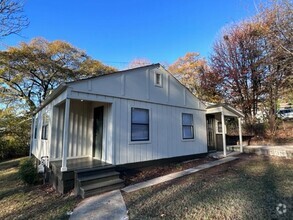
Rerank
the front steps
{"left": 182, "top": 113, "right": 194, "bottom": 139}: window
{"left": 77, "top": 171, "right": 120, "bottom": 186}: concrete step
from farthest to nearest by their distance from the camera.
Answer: {"left": 182, "top": 113, "right": 194, "bottom": 139}: window → {"left": 77, "top": 171, "right": 120, "bottom": 186}: concrete step → the front steps

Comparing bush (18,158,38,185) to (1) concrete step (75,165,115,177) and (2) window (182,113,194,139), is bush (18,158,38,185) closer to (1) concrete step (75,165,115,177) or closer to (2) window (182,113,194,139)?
(1) concrete step (75,165,115,177)

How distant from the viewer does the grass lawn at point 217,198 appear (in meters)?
3.46

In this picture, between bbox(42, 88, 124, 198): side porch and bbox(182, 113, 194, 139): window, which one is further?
bbox(182, 113, 194, 139): window

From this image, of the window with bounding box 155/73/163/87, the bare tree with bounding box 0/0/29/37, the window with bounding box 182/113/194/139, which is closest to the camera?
the bare tree with bounding box 0/0/29/37

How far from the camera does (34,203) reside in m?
4.70

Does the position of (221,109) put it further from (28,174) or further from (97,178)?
(28,174)

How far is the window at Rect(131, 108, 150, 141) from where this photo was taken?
715 cm

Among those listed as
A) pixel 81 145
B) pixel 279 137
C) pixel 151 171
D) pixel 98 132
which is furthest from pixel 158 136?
pixel 279 137

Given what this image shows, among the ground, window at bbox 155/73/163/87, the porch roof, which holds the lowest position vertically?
the ground

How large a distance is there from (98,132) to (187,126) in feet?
14.2

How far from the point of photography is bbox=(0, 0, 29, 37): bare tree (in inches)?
215

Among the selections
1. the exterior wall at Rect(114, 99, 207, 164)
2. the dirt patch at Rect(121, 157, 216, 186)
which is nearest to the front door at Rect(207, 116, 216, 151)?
the exterior wall at Rect(114, 99, 207, 164)

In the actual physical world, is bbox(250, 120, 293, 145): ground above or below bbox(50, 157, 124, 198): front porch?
above

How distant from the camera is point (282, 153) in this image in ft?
30.2
